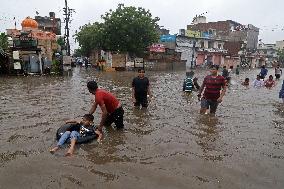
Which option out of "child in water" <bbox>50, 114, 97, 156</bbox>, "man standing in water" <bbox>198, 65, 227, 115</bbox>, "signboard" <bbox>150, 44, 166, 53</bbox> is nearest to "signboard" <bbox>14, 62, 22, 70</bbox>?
"man standing in water" <bbox>198, 65, 227, 115</bbox>

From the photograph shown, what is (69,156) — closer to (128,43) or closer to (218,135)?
(218,135)

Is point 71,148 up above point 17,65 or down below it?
below

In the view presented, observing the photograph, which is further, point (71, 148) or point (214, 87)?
point (214, 87)

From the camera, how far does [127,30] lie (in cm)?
3881

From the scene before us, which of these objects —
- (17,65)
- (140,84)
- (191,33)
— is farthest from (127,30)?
(140,84)

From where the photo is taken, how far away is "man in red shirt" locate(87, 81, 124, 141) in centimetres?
727

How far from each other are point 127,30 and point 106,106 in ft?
105

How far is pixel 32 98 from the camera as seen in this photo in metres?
13.9

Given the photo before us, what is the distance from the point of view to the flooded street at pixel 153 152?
5219 mm

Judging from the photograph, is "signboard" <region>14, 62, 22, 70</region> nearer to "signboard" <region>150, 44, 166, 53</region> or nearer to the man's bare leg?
the man's bare leg

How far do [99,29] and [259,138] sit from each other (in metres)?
34.8

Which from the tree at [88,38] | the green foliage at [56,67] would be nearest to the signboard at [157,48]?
the tree at [88,38]

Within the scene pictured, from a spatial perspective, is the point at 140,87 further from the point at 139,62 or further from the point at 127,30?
the point at 139,62

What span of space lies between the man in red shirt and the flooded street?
0.28 metres
